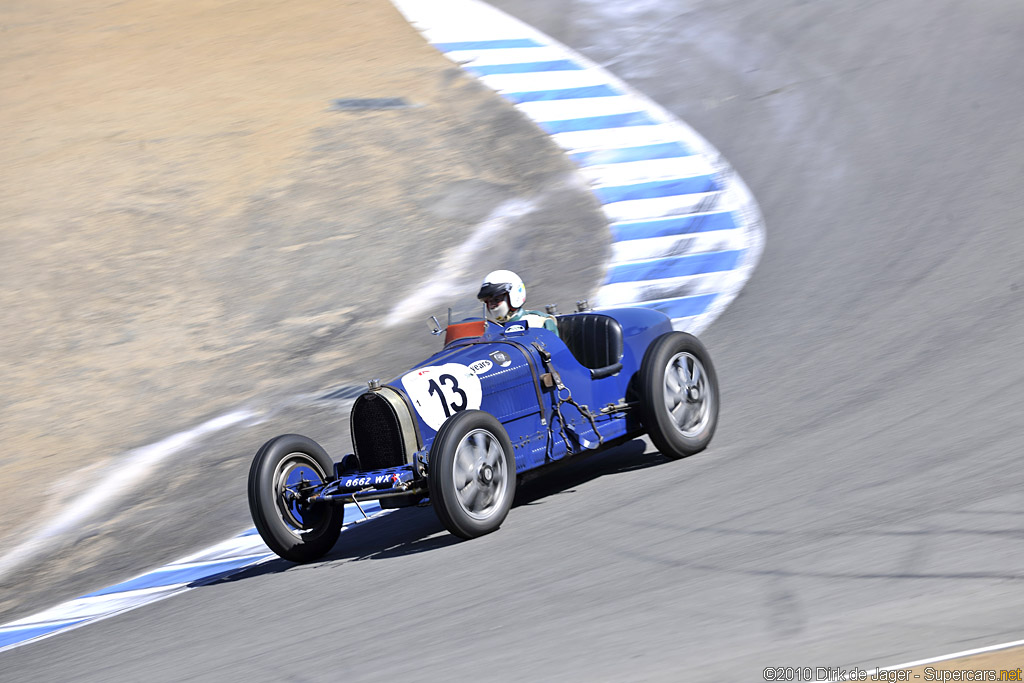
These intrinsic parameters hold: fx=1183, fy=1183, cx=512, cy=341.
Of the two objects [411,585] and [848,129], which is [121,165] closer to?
[848,129]

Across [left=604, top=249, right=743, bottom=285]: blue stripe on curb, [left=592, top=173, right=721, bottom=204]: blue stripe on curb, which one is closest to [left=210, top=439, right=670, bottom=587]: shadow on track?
[left=604, top=249, right=743, bottom=285]: blue stripe on curb

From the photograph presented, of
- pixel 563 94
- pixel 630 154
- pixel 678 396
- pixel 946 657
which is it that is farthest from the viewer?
pixel 563 94

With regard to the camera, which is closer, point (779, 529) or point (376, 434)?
point (779, 529)

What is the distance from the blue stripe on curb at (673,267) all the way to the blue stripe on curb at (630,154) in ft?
9.89

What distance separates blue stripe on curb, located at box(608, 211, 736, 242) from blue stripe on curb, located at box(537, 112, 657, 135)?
313 centimetres

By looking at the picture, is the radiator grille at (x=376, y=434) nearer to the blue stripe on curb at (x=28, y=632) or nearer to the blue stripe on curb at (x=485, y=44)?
the blue stripe on curb at (x=28, y=632)

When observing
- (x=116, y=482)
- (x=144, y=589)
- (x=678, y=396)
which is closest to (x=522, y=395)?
(x=678, y=396)

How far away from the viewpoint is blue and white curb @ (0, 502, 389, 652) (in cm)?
671

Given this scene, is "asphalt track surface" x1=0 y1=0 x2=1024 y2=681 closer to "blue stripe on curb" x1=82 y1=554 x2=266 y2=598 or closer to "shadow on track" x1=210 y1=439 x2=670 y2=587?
"shadow on track" x1=210 y1=439 x2=670 y2=587

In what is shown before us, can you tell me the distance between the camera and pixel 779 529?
548 cm

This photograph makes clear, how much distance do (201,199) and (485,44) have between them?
645cm

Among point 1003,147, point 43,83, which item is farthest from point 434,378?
point 43,83

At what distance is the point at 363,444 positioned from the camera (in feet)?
21.9

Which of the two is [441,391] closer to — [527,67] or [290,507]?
[290,507]
